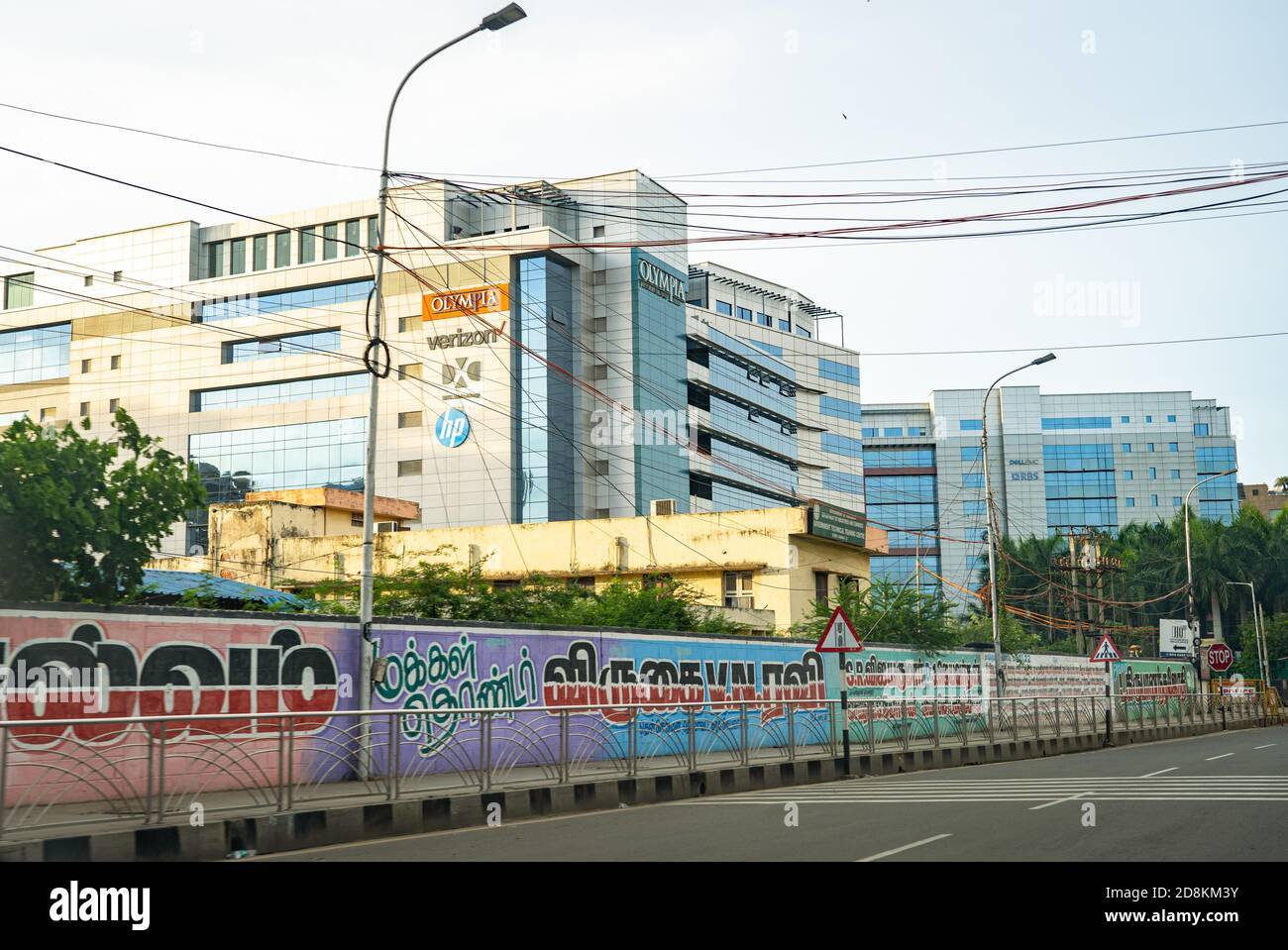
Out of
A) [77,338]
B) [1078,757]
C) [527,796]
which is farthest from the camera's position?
[77,338]

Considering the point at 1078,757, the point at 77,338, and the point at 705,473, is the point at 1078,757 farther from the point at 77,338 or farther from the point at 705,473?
the point at 77,338

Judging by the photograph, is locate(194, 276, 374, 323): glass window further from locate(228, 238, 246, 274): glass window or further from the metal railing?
the metal railing

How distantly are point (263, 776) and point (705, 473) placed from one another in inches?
2862

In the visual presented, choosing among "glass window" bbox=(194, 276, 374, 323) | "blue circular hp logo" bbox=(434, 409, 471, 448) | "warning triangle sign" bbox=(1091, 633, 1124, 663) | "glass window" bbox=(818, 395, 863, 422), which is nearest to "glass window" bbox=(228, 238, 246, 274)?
"glass window" bbox=(194, 276, 374, 323)

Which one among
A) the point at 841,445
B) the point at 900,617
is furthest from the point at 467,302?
the point at 841,445

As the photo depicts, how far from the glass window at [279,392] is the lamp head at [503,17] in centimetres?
6051

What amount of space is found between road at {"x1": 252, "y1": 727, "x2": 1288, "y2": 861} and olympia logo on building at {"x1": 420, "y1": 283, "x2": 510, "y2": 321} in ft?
182

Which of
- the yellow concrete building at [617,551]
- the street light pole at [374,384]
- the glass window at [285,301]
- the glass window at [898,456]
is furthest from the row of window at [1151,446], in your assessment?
the street light pole at [374,384]

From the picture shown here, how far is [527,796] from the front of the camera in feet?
53.6

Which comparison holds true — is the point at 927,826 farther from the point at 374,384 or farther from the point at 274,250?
the point at 274,250

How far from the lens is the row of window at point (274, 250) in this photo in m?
79.6

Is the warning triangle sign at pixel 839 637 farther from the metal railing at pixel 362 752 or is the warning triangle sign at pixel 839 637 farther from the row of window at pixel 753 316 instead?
the row of window at pixel 753 316

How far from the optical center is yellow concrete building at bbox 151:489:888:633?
1887 inches
